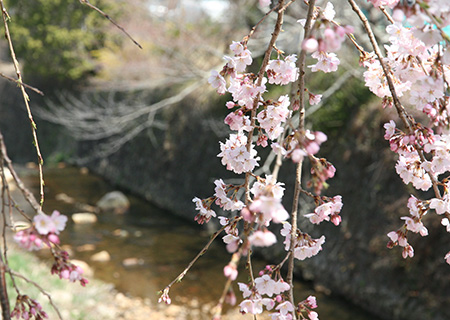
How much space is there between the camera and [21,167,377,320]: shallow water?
4180 millimetres

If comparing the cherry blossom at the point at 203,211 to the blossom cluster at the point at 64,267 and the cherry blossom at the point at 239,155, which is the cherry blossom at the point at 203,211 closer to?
the cherry blossom at the point at 239,155

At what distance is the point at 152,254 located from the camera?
5.07 metres

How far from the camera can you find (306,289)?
4.38m

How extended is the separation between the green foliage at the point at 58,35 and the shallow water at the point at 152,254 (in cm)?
338

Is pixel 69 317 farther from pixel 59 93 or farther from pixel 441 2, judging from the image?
pixel 59 93

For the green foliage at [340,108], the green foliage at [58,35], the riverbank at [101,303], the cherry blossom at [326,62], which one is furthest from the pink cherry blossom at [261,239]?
the green foliage at [58,35]

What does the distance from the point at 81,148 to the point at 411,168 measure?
29.8 feet

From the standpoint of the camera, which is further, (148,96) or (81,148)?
(81,148)

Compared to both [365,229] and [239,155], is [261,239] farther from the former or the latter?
[365,229]

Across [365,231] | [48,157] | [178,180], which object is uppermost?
[48,157]

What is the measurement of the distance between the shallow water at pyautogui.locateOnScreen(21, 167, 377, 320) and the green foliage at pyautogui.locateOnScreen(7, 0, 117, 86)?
11.1 ft

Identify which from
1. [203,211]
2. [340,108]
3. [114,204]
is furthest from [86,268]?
[203,211]

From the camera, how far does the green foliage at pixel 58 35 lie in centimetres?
942

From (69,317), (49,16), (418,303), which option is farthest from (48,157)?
(418,303)
